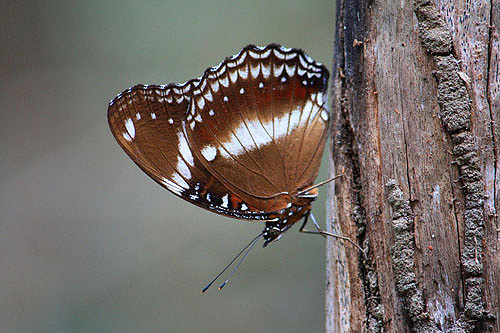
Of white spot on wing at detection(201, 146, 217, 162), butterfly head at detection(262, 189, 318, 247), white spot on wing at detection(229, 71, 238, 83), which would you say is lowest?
butterfly head at detection(262, 189, 318, 247)

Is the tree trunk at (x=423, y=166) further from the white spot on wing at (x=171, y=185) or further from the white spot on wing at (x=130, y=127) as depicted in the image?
the white spot on wing at (x=130, y=127)

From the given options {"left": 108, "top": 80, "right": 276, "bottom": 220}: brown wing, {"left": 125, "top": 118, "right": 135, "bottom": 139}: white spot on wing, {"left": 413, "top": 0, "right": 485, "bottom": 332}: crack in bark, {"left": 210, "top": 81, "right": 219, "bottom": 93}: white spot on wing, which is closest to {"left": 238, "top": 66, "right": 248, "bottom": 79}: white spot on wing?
{"left": 210, "top": 81, "right": 219, "bottom": 93}: white spot on wing

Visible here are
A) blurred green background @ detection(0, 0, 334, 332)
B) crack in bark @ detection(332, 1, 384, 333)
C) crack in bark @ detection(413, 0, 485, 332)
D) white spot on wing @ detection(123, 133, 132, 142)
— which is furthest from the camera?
blurred green background @ detection(0, 0, 334, 332)

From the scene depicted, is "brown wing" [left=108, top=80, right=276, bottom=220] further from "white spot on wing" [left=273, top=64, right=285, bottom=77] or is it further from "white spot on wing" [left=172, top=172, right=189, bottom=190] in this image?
"white spot on wing" [left=273, top=64, right=285, bottom=77]

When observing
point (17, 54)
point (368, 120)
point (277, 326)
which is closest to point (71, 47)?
point (17, 54)

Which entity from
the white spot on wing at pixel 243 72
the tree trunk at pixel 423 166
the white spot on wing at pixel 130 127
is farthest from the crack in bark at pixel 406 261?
the white spot on wing at pixel 130 127

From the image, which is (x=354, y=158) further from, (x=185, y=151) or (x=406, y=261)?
(x=185, y=151)

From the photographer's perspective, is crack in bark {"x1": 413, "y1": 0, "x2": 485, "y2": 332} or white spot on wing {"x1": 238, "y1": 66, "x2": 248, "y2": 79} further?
white spot on wing {"x1": 238, "y1": 66, "x2": 248, "y2": 79}
